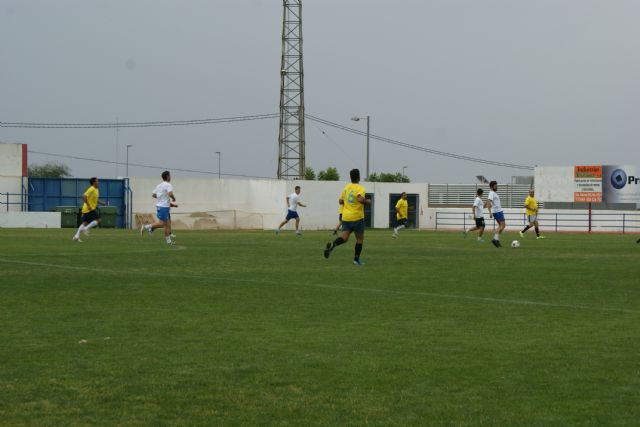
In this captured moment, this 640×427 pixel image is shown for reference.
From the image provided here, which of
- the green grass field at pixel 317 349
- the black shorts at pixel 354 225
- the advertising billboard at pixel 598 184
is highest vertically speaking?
the advertising billboard at pixel 598 184

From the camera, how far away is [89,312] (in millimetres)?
11859

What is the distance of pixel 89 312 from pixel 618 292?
773 centimetres

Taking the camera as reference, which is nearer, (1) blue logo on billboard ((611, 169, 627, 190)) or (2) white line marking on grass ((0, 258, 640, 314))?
(2) white line marking on grass ((0, 258, 640, 314))

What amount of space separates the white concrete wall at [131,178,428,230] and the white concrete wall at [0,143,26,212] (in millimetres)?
7144

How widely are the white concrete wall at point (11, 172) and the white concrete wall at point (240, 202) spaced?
7144 mm

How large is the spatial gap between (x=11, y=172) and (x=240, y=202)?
15039 millimetres

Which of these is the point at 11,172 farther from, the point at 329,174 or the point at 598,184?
the point at 329,174

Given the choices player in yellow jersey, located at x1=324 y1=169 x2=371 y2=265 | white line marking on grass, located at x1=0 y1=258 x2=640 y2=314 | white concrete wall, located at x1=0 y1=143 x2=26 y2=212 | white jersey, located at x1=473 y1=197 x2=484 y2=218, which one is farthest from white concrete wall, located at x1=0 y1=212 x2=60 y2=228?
player in yellow jersey, located at x1=324 y1=169 x2=371 y2=265

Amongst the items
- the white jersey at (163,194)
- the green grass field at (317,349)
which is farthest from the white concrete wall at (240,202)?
the green grass field at (317,349)

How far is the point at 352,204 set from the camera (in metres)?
21.9

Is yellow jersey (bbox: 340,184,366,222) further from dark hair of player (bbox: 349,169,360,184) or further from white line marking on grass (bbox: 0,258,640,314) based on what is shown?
white line marking on grass (bbox: 0,258,640,314)

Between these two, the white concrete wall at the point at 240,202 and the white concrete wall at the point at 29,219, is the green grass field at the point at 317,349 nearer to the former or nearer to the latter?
the white concrete wall at the point at 29,219

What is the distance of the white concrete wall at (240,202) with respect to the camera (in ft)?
220

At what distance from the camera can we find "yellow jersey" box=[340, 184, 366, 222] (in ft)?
71.3
